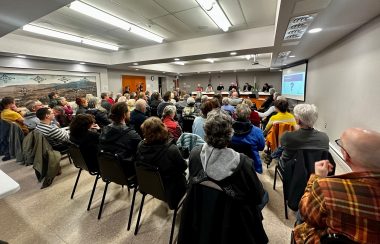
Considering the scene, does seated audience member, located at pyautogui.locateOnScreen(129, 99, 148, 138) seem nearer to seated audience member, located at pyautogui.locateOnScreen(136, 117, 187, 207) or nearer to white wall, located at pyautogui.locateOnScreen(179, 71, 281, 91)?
seated audience member, located at pyautogui.locateOnScreen(136, 117, 187, 207)

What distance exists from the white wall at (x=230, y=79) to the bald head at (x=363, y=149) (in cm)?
1115

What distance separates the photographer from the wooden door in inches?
352

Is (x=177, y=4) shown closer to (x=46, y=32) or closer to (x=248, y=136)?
(x=248, y=136)

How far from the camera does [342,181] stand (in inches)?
29.5

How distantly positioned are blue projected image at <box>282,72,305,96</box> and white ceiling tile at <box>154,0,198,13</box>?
202 inches

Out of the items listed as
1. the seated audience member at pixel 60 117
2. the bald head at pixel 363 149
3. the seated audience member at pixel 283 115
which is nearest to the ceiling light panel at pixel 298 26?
the seated audience member at pixel 283 115

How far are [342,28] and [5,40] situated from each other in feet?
23.2

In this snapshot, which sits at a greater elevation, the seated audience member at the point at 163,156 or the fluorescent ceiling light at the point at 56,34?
the fluorescent ceiling light at the point at 56,34

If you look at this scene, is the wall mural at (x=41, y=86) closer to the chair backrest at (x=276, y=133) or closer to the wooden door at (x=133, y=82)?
the wooden door at (x=133, y=82)

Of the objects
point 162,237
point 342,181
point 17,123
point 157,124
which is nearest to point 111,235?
point 162,237

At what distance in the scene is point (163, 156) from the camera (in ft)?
5.12

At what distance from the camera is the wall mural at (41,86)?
15.9 feet

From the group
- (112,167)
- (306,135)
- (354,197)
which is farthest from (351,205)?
(112,167)

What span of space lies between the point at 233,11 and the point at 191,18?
2.80ft
